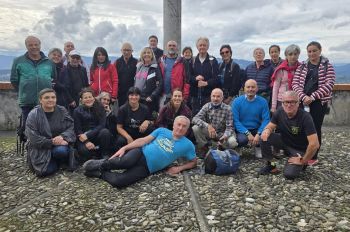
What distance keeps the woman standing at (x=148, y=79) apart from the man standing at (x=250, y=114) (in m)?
1.88

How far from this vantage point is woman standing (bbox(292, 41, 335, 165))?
276 inches

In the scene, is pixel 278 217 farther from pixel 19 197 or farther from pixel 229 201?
pixel 19 197

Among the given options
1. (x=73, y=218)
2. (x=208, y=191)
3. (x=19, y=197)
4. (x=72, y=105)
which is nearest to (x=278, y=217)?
(x=208, y=191)

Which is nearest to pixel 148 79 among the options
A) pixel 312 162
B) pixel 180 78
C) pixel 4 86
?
pixel 180 78

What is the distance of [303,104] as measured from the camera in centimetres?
725

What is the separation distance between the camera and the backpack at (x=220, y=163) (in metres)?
6.74

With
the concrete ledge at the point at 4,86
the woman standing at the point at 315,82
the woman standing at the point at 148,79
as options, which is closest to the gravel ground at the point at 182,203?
the woman standing at the point at 315,82

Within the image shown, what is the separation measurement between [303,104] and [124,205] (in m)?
4.13

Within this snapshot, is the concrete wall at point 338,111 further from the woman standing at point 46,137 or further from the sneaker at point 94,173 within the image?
the sneaker at point 94,173

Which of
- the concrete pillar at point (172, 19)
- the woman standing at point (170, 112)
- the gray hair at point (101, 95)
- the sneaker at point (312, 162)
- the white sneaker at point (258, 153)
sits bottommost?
the sneaker at point (312, 162)

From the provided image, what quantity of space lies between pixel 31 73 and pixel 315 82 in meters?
5.96

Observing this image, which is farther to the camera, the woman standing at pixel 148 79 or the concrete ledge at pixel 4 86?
the concrete ledge at pixel 4 86

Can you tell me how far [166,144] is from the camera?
260 inches

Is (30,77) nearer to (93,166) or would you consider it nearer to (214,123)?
(93,166)
